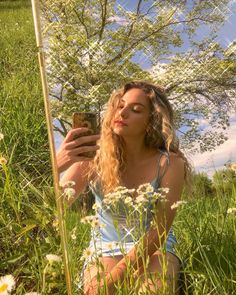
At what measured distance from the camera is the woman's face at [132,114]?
255 centimetres

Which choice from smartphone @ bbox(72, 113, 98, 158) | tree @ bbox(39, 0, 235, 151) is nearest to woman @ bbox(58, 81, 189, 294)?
smartphone @ bbox(72, 113, 98, 158)

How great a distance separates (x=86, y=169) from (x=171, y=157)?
455 millimetres

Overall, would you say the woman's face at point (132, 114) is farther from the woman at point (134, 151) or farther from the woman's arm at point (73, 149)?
the woman's arm at point (73, 149)

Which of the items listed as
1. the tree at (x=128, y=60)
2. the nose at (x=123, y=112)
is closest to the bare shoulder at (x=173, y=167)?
the nose at (x=123, y=112)

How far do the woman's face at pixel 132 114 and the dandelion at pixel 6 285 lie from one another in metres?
1.14

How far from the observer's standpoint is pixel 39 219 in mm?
2396

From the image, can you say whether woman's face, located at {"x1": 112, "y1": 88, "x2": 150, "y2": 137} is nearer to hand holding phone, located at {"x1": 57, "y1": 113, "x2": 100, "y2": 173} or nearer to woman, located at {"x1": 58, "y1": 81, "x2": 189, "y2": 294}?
woman, located at {"x1": 58, "y1": 81, "x2": 189, "y2": 294}

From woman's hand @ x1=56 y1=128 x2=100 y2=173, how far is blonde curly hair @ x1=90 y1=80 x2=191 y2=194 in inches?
12.2

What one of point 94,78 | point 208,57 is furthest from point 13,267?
point 208,57

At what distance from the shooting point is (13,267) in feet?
8.10

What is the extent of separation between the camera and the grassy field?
213cm

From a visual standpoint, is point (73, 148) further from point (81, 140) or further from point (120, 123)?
point (120, 123)

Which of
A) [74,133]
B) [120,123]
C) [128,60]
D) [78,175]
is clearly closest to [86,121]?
[74,133]

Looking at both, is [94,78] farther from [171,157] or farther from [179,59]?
[171,157]
